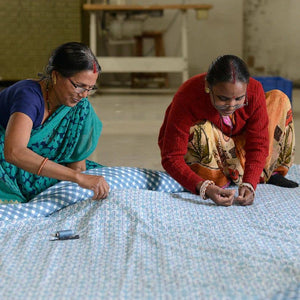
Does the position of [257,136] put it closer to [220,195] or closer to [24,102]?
[220,195]

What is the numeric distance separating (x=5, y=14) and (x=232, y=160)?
19.9ft

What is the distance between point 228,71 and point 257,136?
437 millimetres

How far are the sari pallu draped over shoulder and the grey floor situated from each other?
917 mm

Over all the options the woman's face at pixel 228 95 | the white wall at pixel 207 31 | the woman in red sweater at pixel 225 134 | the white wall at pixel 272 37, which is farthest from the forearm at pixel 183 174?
the white wall at pixel 272 37

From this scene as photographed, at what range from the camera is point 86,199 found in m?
2.24

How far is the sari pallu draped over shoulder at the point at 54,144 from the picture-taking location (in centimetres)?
227

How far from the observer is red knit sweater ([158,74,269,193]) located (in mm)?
2305

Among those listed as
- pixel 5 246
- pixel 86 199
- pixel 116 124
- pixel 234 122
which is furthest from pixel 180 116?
pixel 116 124

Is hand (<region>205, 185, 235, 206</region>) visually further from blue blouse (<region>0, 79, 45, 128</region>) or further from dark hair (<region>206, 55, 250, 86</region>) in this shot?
blue blouse (<region>0, 79, 45, 128</region>)

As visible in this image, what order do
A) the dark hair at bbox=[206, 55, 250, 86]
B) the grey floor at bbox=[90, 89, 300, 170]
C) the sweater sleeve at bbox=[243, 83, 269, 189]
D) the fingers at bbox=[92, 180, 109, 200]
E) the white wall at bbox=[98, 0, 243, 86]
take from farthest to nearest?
1. the white wall at bbox=[98, 0, 243, 86]
2. the grey floor at bbox=[90, 89, 300, 170]
3. the sweater sleeve at bbox=[243, 83, 269, 189]
4. the dark hair at bbox=[206, 55, 250, 86]
5. the fingers at bbox=[92, 180, 109, 200]

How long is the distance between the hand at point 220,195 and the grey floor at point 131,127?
1.12 meters

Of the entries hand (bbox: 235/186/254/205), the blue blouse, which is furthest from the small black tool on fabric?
hand (bbox: 235/186/254/205)

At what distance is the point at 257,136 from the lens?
242cm

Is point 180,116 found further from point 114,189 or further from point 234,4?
point 234,4
